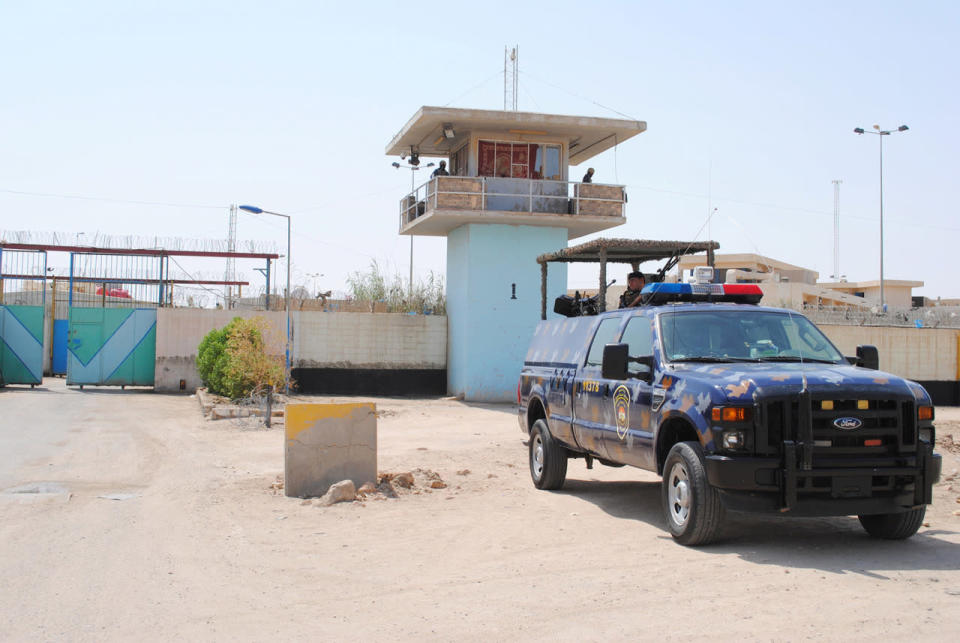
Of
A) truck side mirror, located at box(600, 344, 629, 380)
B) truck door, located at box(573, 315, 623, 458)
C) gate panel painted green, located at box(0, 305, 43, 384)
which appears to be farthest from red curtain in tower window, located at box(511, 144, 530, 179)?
truck side mirror, located at box(600, 344, 629, 380)

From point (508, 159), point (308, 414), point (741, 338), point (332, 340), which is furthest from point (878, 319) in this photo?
point (308, 414)

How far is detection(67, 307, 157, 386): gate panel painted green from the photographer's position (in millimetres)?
28266

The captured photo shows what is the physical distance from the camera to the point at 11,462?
12516mm

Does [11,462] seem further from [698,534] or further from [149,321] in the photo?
[149,321]

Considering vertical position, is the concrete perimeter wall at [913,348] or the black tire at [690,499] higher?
the concrete perimeter wall at [913,348]

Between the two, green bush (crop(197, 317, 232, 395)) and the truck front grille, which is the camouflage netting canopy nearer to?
the truck front grille

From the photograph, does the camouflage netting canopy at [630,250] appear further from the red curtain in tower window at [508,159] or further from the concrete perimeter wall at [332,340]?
the concrete perimeter wall at [332,340]

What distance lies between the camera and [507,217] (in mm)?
25594

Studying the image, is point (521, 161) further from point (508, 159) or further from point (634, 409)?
point (634, 409)

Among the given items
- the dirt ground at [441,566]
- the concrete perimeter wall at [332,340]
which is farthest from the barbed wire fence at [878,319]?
the dirt ground at [441,566]

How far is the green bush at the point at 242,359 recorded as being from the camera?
66.7ft

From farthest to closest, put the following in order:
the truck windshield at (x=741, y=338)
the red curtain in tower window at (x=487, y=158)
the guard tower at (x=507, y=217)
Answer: the red curtain in tower window at (x=487, y=158)
the guard tower at (x=507, y=217)
the truck windshield at (x=741, y=338)

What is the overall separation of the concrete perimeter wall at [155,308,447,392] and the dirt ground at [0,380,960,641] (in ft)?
53.2

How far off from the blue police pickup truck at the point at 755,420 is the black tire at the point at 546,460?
1.23 meters
